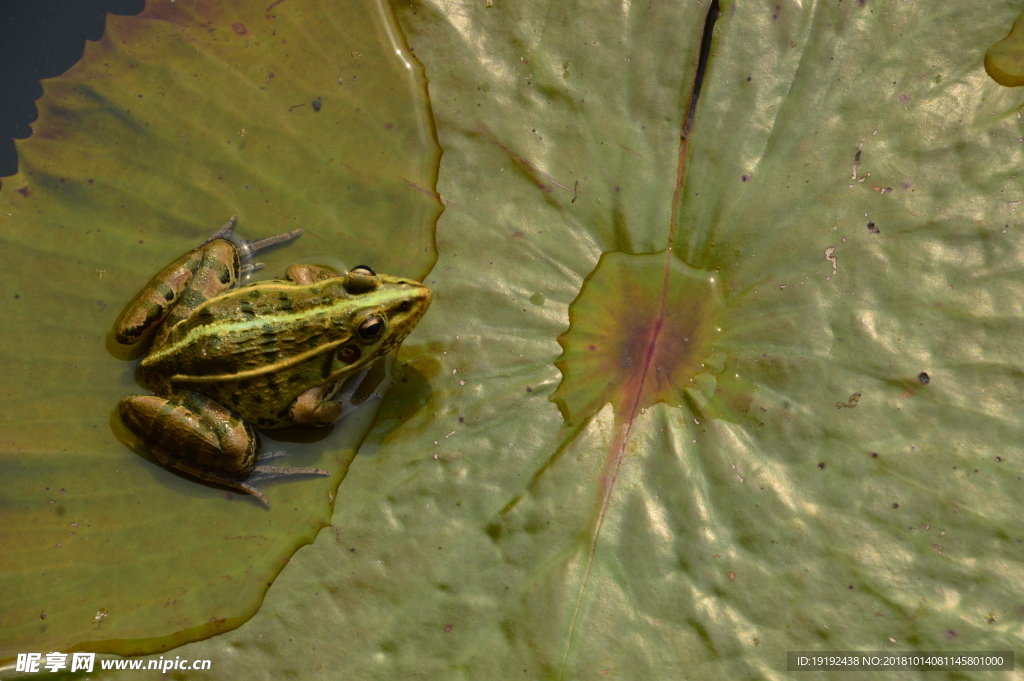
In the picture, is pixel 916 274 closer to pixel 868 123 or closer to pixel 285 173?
pixel 868 123

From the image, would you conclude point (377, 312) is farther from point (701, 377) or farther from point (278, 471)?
point (701, 377)

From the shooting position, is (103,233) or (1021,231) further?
(103,233)

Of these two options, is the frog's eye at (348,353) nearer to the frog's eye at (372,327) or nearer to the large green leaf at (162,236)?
the frog's eye at (372,327)

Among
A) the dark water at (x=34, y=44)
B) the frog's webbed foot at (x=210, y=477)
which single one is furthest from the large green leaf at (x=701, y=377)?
the dark water at (x=34, y=44)

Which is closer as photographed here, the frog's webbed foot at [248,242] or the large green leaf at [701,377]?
the large green leaf at [701,377]

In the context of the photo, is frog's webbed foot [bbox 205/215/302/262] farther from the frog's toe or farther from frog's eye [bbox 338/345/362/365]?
the frog's toe

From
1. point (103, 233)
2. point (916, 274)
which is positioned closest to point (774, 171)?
point (916, 274)
